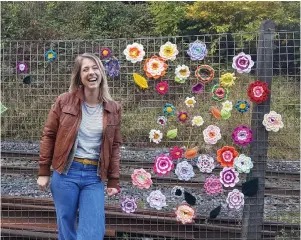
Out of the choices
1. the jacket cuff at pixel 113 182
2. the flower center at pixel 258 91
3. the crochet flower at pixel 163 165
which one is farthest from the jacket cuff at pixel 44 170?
the flower center at pixel 258 91

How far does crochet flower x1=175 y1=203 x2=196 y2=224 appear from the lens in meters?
4.56

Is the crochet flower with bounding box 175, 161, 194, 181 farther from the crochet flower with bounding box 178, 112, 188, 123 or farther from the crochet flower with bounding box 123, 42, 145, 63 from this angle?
the crochet flower with bounding box 123, 42, 145, 63

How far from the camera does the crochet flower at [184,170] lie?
179 inches

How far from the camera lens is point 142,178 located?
4602 millimetres

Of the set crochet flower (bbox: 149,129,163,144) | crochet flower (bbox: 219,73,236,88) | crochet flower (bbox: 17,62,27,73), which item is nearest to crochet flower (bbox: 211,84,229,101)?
crochet flower (bbox: 219,73,236,88)

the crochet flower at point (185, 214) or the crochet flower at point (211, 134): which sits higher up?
the crochet flower at point (211, 134)

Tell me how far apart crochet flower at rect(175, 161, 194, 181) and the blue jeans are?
1.14 m

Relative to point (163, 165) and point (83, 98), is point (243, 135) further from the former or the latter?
point (83, 98)

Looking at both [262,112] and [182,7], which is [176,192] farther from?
[182,7]

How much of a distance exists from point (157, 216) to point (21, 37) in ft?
36.6

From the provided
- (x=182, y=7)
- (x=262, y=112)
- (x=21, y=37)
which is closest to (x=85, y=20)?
(x=21, y=37)

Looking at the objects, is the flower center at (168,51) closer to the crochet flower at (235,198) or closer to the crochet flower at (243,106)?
the crochet flower at (243,106)

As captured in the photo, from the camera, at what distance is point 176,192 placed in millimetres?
4590

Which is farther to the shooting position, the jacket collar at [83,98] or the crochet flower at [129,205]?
the crochet flower at [129,205]
